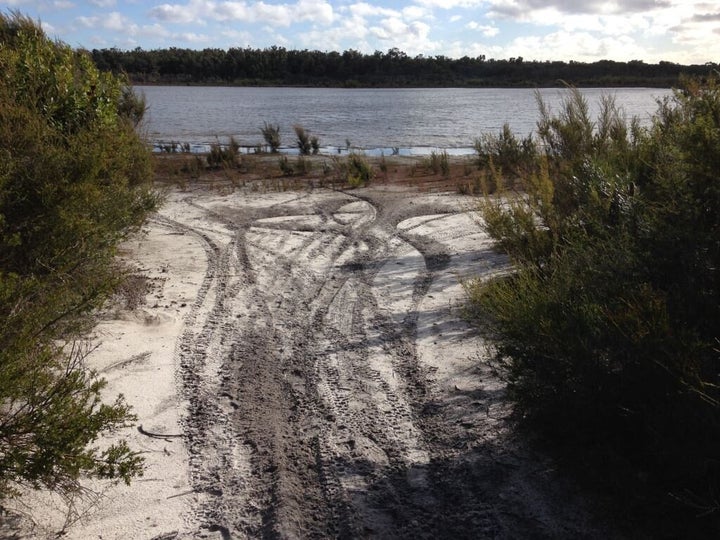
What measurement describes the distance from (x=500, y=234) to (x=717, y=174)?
3467 millimetres

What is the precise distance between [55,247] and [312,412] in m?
2.40

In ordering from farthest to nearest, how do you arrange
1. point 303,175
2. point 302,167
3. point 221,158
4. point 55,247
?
point 221,158, point 302,167, point 303,175, point 55,247

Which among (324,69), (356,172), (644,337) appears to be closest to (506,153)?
(356,172)

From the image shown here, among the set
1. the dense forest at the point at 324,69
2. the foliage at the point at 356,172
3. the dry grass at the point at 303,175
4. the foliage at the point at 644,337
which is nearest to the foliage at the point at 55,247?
the foliage at the point at 644,337

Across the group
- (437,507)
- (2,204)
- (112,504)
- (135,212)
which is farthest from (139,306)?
(437,507)

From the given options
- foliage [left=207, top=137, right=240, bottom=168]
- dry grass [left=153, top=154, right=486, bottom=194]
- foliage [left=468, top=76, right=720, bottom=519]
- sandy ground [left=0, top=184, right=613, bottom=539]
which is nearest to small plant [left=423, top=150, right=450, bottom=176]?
dry grass [left=153, top=154, right=486, bottom=194]

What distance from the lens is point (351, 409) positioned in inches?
191

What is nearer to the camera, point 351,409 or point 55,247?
point 351,409

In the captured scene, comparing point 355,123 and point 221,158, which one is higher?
point 355,123

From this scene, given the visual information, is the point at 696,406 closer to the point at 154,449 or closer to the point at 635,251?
the point at 635,251

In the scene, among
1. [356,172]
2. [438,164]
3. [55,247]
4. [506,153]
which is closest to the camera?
[55,247]

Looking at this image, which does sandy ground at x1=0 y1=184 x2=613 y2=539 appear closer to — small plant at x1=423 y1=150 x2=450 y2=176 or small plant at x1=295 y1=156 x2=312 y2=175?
small plant at x1=423 y1=150 x2=450 y2=176

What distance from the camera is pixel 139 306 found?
277 inches

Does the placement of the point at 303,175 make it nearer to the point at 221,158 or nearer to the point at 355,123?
the point at 221,158
